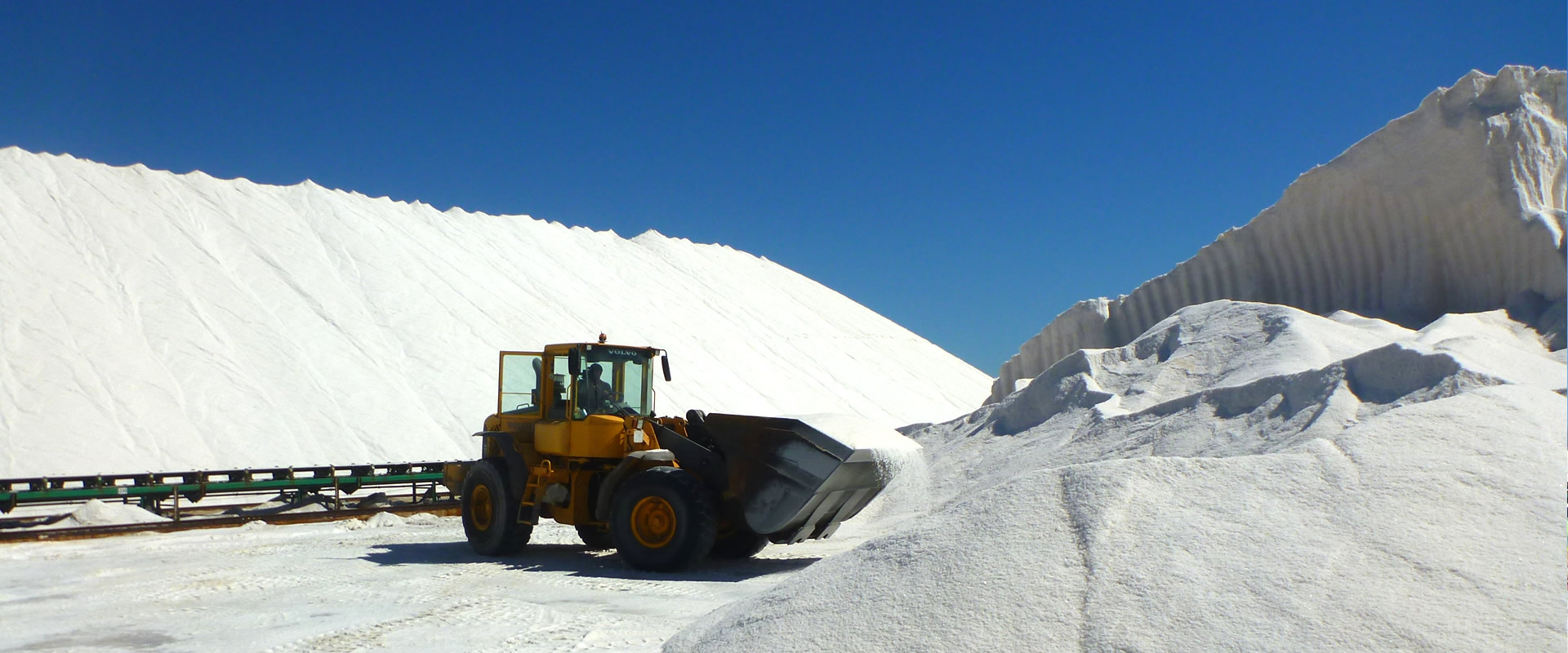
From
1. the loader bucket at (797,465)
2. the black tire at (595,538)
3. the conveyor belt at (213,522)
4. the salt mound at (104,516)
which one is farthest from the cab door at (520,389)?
the salt mound at (104,516)

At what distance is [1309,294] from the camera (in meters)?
11.1

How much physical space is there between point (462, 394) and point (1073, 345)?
13088mm

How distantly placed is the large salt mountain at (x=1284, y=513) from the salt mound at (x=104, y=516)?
8.80 m

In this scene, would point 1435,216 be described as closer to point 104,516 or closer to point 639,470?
point 639,470

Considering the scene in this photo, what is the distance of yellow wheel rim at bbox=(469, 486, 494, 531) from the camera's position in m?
9.20

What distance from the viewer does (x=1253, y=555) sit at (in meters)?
4.23

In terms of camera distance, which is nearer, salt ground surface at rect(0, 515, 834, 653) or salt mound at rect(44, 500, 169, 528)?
salt ground surface at rect(0, 515, 834, 653)

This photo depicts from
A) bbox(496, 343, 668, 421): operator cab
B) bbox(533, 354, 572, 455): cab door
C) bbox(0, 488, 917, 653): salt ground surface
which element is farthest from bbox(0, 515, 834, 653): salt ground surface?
bbox(496, 343, 668, 421): operator cab

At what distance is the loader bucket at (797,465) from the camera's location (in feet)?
24.2

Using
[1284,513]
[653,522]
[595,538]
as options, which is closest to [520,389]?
[595,538]

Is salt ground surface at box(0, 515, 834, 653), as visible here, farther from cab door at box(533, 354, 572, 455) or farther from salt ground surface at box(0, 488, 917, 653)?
cab door at box(533, 354, 572, 455)

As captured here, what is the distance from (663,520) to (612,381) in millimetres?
1622

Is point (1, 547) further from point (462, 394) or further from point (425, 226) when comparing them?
point (425, 226)

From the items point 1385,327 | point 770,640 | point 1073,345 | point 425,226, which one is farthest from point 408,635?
point 425,226
